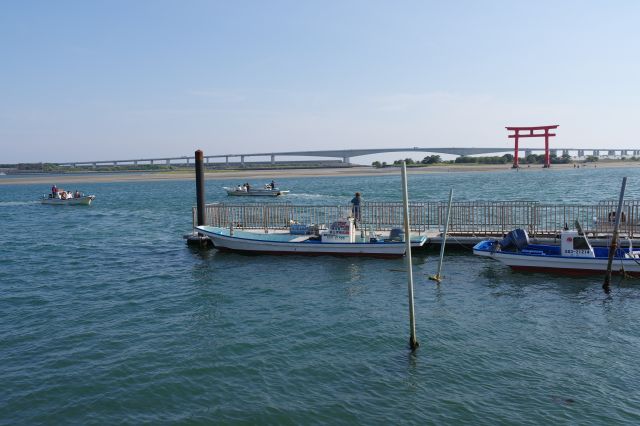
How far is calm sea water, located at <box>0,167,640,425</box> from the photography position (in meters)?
10.5

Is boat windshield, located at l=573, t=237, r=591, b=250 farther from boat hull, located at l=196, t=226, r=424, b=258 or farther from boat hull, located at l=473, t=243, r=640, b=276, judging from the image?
boat hull, located at l=196, t=226, r=424, b=258

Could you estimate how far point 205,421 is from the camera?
10.2 m

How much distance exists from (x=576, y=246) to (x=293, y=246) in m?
11.0

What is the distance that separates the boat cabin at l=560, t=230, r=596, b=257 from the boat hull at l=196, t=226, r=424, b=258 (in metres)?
5.94

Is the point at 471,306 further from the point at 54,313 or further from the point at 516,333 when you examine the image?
the point at 54,313

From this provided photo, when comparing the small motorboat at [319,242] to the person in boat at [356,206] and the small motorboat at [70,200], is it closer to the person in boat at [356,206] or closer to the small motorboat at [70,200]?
the person in boat at [356,206]

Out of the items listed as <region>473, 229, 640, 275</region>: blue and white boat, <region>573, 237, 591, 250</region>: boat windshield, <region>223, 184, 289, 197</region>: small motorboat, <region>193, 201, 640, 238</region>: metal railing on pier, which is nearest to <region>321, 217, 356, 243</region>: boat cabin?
<region>193, 201, 640, 238</region>: metal railing on pier

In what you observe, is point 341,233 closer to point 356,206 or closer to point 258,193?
point 356,206

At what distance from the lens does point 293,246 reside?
24297 mm

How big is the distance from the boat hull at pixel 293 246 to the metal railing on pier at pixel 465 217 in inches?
69.4

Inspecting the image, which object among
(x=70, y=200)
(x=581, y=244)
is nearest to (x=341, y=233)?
(x=581, y=244)

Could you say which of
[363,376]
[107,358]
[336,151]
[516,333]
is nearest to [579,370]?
[516,333]

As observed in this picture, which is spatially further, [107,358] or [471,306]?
[471,306]

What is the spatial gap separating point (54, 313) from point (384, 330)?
9.78m
